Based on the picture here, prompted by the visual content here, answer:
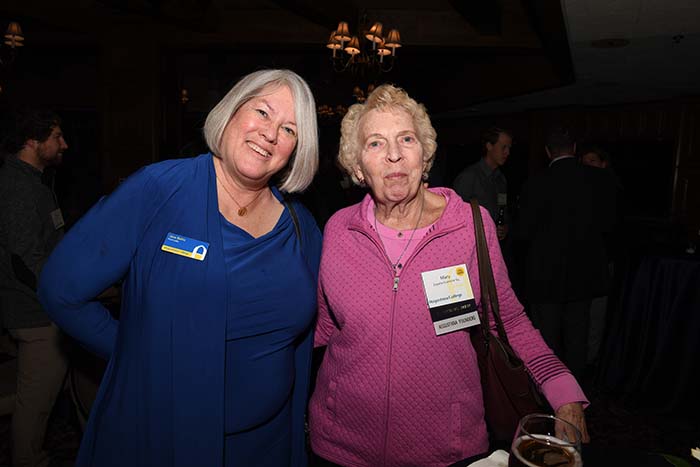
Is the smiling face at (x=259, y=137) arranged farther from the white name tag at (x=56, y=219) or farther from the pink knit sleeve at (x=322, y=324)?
the white name tag at (x=56, y=219)

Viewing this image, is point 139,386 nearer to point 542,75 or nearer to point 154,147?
point 154,147

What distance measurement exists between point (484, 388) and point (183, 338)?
89cm

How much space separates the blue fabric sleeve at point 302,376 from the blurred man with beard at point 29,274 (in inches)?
60.8

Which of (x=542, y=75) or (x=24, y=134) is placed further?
(x=542, y=75)

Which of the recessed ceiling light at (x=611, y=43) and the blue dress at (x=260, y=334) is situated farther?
the recessed ceiling light at (x=611, y=43)

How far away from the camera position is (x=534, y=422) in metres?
0.82

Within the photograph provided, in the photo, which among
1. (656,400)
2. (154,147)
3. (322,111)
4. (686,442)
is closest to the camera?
(686,442)

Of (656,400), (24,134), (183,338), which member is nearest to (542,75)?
(656,400)

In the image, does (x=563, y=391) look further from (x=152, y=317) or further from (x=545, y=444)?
(x=152, y=317)

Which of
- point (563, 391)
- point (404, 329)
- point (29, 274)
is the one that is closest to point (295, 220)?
point (404, 329)

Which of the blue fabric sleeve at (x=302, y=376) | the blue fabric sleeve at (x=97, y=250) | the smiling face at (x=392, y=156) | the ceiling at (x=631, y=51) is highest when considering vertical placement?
the ceiling at (x=631, y=51)

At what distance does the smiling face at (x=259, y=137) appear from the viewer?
1438mm

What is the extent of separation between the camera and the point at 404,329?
1397 mm

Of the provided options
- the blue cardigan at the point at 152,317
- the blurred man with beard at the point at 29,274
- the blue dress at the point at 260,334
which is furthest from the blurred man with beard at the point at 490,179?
the blue cardigan at the point at 152,317
